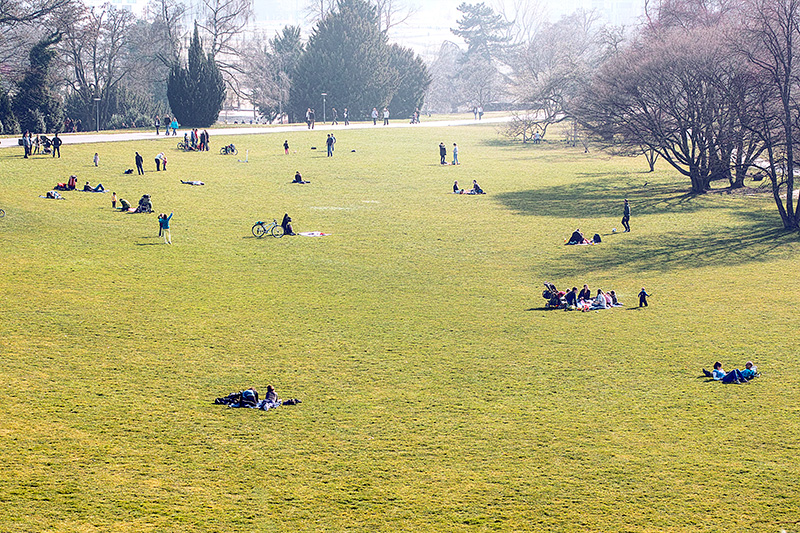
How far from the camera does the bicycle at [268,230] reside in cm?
4088

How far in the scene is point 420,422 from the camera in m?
18.9

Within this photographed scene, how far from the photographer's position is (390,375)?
2183cm

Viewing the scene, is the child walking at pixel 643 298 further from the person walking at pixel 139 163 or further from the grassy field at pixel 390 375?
the person walking at pixel 139 163

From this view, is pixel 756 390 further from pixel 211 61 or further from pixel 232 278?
pixel 211 61

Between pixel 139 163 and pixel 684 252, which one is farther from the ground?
pixel 139 163

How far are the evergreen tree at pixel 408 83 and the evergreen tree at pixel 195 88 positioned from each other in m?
42.0

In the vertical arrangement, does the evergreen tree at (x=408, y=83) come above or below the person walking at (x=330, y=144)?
above

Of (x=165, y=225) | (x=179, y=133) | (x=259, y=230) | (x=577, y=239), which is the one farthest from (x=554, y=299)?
(x=179, y=133)

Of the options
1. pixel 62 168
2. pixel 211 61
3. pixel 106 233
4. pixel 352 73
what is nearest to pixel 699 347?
pixel 106 233

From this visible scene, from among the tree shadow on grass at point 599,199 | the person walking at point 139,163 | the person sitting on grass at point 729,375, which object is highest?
the person walking at point 139,163

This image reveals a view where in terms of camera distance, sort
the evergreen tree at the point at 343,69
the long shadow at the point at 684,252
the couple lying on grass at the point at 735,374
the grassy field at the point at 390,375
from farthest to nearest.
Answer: the evergreen tree at the point at 343,69, the long shadow at the point at 684,252, the couple lying on grass at the point at 735,374, the grassy field at the point at 390,375

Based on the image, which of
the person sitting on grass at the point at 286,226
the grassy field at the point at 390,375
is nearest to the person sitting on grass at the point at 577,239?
the grassy field at the point at 390,375

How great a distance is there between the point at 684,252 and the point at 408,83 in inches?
3586

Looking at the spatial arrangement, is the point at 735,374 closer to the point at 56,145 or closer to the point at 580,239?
the point at 580,239
